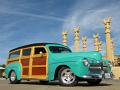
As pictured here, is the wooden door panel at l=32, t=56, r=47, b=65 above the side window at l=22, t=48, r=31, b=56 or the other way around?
the other way around

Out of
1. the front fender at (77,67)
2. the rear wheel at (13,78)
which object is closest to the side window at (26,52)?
the rear wheel at (13,78)

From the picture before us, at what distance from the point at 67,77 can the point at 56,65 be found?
881 mm

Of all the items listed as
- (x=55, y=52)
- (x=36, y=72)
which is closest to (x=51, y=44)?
(x=55, y=52)

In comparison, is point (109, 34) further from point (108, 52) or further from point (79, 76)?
point (79, 76)

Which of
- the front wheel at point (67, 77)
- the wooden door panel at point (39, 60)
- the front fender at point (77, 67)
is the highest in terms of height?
the wooden door panel at point (39, 60)

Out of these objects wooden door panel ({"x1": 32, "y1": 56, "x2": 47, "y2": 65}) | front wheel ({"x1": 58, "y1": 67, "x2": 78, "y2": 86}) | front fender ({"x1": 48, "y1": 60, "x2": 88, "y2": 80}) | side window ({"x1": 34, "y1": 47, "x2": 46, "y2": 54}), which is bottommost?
front wheel ({"x1": 58, "y1": 67, "x2": 78, "y2": 86})

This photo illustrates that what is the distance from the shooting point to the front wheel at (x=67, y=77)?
12.4 metres

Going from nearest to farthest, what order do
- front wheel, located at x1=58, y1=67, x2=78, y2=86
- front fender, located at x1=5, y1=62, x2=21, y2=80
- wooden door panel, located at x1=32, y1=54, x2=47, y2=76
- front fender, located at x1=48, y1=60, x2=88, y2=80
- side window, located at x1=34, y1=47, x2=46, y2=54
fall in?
1. front fender, located at x1=48, y1=60, x2=88, y2=80
2. front wheel, located at x1=58, y1=67, x2=78, y2=86
3. wooden door panel, located at x1=32, y1=54, x2=47, y2=76
4. side window, located at x1=34, y1=47, x2=46, y2=54
5. front fender, located at x1=5, y1=62, x2=21, y2=80

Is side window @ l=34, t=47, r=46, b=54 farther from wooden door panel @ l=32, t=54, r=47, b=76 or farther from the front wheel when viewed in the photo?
the front wheel

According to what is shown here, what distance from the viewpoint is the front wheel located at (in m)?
12.4

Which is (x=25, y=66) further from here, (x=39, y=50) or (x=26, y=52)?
(x=39, y=50)

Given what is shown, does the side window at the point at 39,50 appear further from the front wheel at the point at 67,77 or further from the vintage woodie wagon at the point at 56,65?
the front wheel at the point at 67,77

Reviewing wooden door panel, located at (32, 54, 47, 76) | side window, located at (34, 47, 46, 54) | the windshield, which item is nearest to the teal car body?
wooden door panel, located at (32, 54, 47, 76)

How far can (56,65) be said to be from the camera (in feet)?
43.4
